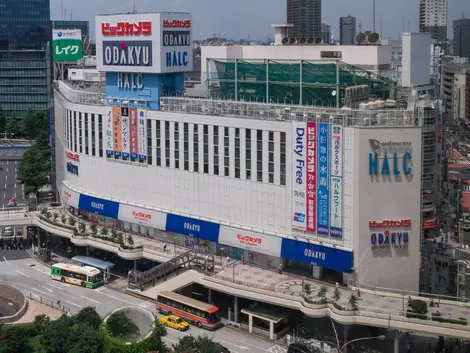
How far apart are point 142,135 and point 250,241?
16180 mm

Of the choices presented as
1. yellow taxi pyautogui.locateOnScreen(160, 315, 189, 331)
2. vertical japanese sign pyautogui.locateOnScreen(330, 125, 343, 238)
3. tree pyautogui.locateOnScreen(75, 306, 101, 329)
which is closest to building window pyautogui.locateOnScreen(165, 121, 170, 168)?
yellow taxi pyautogui.locateOnScreen(160, 315, 189, 331)

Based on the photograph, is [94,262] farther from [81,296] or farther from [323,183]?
[323,183]

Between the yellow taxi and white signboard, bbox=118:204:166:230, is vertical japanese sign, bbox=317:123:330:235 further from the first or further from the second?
white signboard, bbox=118:204:166:230

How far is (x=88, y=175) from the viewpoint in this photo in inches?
3014

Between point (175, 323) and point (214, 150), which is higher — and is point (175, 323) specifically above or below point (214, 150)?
below

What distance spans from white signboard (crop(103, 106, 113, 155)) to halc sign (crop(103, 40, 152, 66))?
4.90 m

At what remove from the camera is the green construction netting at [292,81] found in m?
62.9

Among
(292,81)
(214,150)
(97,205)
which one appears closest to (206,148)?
(214,150)

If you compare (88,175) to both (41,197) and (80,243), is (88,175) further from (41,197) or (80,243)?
(41,197)

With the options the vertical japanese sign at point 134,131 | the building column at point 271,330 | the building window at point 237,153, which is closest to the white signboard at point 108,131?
the vertical japanese sign at point 134,131

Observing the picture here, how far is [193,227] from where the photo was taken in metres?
66.1

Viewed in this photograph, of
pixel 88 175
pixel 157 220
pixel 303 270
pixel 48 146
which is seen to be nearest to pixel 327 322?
pixel 303 270

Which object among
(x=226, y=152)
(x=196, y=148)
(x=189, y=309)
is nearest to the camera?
(x=189, y=309)

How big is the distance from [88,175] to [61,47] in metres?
25.4
